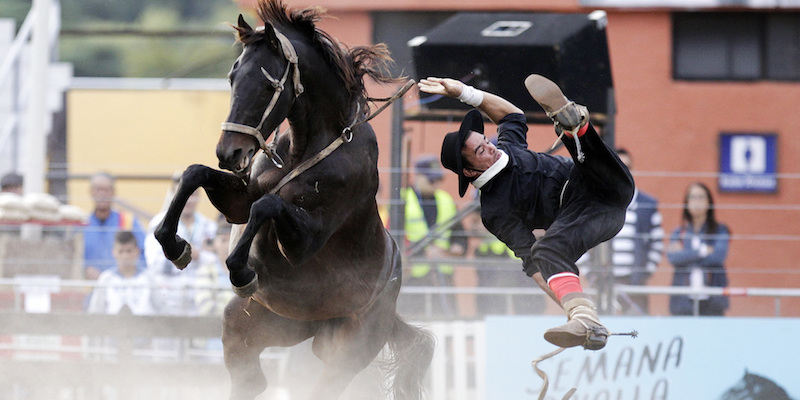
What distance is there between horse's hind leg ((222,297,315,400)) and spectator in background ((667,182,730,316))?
315 centimetres

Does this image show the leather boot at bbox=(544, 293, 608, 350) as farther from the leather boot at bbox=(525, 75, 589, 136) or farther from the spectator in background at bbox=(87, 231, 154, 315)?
the spectator in background at bbox=(87, 231, 154, 315)

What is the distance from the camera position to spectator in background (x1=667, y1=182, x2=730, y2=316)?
6750 mm

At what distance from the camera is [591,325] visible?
3820 millimetres

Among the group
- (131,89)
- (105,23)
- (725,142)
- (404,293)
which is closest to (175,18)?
(105,23)

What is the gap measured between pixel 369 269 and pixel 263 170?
70cm

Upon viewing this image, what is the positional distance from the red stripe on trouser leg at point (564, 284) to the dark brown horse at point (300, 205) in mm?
889

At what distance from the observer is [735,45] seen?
33.5 ft

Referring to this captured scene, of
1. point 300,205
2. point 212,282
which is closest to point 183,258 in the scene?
point 300,205

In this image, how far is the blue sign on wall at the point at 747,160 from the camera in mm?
9969

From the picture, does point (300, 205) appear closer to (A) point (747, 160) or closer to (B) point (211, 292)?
(B) point (211, 292)

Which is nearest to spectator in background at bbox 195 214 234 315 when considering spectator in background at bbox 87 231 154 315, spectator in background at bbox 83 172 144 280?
spectator in background at bbox 87 231 154 315

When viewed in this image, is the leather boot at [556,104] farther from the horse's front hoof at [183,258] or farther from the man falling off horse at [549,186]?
the horse's front hoof at [183,258]

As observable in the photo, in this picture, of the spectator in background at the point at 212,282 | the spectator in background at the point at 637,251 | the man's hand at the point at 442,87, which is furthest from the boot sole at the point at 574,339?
the spectator in background at the point at 212,282

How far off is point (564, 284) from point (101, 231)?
4434 millimetres
